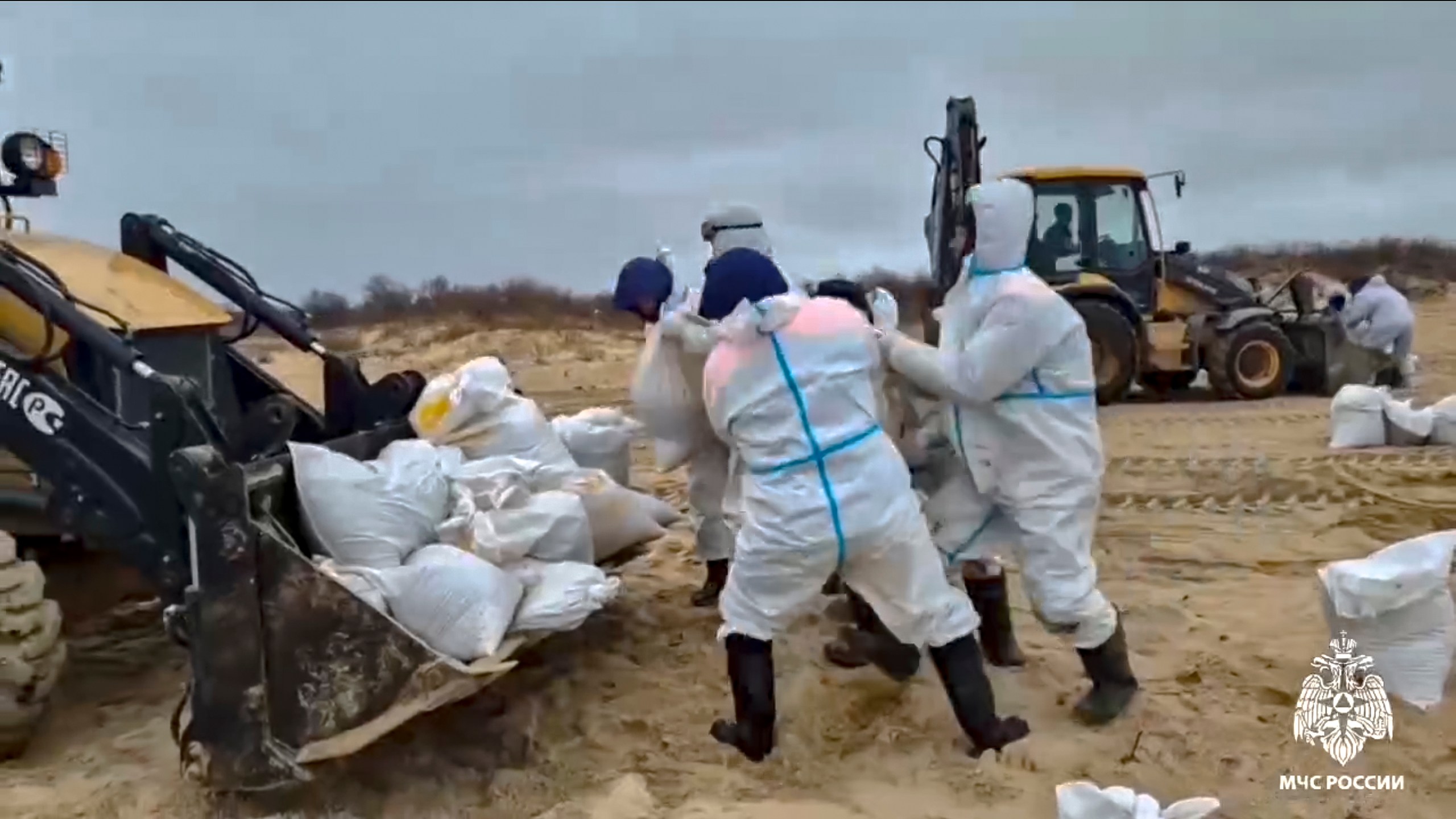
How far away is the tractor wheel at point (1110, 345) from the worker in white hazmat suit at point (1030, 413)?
8.30 m

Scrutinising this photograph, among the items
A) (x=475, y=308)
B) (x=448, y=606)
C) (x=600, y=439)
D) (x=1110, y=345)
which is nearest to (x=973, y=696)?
(x=448, y=606)

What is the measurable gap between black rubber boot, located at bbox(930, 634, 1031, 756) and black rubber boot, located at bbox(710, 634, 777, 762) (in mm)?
435

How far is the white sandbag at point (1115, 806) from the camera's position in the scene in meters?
3.13

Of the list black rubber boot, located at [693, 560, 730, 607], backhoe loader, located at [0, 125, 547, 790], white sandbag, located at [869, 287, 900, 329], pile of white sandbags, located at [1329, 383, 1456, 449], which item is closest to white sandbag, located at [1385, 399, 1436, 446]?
pile of white sandbags, located at [1329, 383, 1456, 449]

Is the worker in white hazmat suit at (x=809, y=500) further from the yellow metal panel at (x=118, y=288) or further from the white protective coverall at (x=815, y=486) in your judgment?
the yellow metal panel at (x=118, y=288)

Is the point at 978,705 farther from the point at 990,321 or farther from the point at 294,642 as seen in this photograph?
the point at 294,642

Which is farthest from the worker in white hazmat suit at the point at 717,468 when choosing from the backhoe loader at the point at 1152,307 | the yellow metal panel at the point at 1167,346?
the yellow metal panel at the point at 1167,346

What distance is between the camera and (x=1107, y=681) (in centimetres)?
412

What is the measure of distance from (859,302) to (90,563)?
2.66m

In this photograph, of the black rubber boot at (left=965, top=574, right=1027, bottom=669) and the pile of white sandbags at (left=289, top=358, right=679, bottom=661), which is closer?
the pile of white sandbags at (left=289, top=358, right=679, bottom=661)

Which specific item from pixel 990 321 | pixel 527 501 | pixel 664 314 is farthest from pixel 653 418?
pixel 990 321

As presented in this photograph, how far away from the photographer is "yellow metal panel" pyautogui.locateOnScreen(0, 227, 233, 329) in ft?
15.1

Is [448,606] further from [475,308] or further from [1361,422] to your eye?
[475,308]

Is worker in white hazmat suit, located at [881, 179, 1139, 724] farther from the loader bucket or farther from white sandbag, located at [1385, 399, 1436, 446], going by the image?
white sandbag, located at [1385, 399, 1436, 446]
